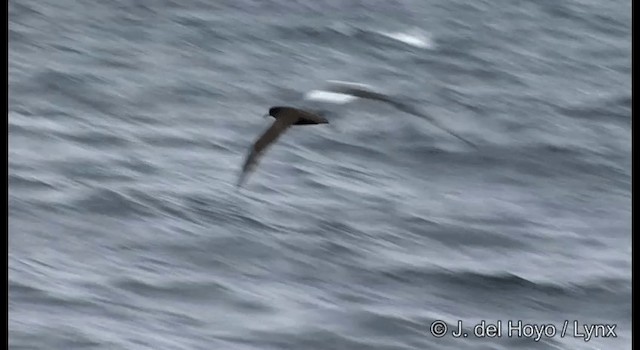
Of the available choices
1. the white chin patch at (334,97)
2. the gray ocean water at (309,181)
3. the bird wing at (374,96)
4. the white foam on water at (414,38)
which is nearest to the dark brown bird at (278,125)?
the bird wing at (374,96)

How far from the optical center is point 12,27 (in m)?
18.6

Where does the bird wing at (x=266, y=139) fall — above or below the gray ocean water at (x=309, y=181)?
above

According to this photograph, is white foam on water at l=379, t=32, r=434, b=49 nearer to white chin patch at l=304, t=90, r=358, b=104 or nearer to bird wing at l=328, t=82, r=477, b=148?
bird wing at l=328, t=82, r=477, b=148

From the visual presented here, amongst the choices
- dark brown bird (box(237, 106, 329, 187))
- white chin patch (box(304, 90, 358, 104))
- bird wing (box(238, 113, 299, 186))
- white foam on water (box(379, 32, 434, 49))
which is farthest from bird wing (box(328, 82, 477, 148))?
white foam on water (box(379, 32, 434, 49))

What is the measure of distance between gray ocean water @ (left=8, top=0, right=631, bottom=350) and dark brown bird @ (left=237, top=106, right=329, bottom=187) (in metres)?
1.08

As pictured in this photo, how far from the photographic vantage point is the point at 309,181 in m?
14.0

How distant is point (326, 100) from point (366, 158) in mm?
935

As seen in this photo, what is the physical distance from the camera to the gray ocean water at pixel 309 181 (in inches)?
427

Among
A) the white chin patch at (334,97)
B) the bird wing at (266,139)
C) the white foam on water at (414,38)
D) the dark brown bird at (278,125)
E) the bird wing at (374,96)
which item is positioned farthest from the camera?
the white foam on water at (414,38)

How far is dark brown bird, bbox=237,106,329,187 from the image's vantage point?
10.7m

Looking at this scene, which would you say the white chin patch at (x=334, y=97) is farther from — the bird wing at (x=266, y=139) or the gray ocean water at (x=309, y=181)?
the bird wing at (x=266, y=139)

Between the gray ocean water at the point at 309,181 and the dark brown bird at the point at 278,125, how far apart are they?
3.55 ft

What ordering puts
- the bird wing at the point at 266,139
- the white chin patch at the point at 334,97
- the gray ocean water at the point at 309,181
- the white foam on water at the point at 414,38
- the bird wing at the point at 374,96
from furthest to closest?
the white foam on water at the point at 414,38 < the white chin patch at the point at 334,97 < the bird wing at the point at 374,96 < the gray ocean water at the point at 309,181 < the bird wing at the point at 266,139

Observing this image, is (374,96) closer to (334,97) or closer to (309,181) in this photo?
(334,97)
